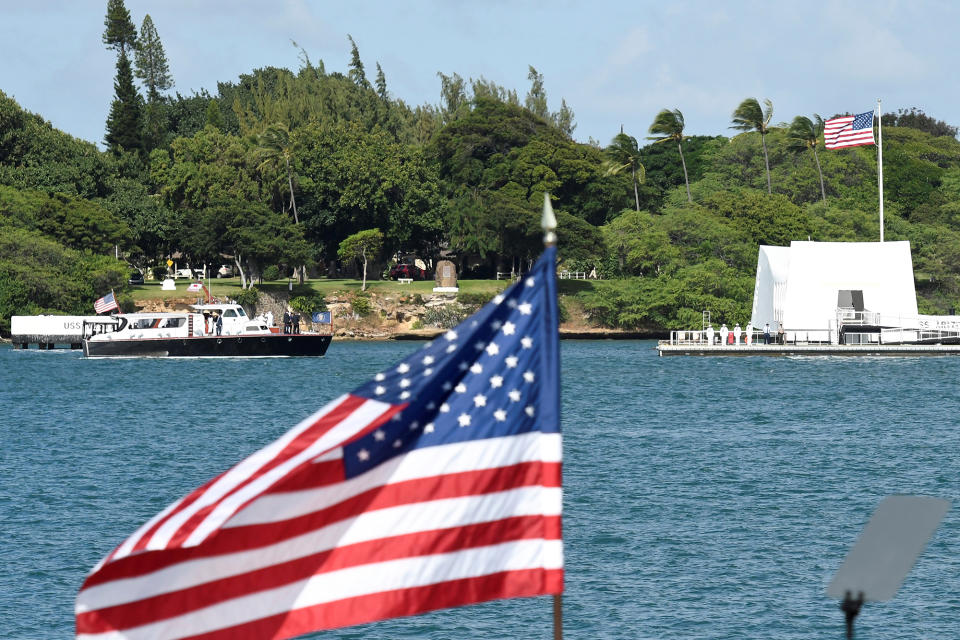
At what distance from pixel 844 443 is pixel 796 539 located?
17603mm

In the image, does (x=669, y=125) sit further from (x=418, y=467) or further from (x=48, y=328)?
(x=418, y=467)

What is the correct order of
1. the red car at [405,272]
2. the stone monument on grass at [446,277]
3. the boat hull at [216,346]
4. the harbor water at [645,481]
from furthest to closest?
1. the red car at [405,272]
2. the stone monument on grass at [446,277]
3. the boat hull at [216,346]
4. the harbor water at [645,481]

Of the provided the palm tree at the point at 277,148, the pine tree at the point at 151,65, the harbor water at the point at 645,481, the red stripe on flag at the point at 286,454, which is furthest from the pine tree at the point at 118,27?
the red stripe on flag at the point at 286,454

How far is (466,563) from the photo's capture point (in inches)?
321

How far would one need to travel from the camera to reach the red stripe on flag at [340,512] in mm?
7820

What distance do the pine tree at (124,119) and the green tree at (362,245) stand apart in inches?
1211

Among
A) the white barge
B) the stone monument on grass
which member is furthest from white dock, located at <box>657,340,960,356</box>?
the stone monument on grass

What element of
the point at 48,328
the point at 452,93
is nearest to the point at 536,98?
the point at 452,93

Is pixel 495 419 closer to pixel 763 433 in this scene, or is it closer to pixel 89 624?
pixel 89 624

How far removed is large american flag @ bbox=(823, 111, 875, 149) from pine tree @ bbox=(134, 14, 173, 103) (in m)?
100

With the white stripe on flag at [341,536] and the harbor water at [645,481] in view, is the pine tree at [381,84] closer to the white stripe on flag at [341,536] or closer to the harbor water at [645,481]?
the harbor water at [645,481]

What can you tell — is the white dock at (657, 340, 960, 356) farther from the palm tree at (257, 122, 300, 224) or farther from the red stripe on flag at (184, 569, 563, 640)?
the red stripe on flag at (184, 569, 563, 640)

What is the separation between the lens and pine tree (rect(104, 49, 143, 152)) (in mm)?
132250

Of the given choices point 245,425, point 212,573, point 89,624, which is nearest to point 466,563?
point 212,573
